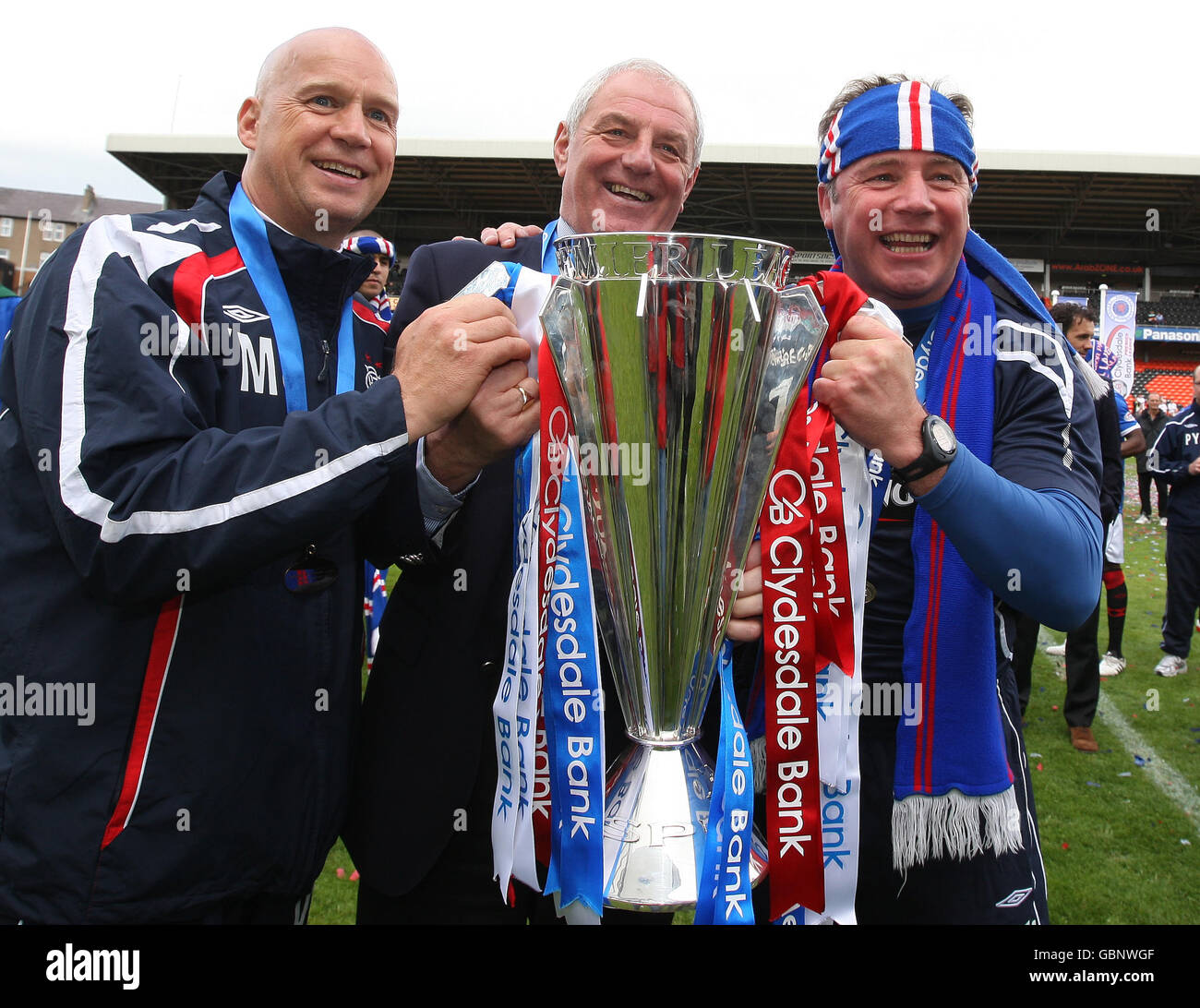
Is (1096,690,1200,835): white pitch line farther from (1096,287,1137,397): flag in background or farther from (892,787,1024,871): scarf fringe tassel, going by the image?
(1096,287,1137,397): flag in background

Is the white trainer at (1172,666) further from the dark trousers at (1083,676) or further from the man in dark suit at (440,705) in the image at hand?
the man in dark suit at (440,705)

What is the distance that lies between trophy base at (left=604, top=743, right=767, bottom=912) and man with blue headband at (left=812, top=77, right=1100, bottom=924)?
427mm

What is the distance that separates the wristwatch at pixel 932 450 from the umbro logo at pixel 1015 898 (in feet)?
2.83

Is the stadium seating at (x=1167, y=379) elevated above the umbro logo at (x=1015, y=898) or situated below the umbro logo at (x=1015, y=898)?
above

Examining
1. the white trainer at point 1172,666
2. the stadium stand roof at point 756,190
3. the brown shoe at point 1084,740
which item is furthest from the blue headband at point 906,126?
the stadium stand roof at point 756,190

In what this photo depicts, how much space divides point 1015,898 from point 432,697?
1.17 meters

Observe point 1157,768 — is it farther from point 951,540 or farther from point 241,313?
point 241,313

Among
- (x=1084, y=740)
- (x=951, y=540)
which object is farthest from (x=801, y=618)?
(x=1084, y=740)

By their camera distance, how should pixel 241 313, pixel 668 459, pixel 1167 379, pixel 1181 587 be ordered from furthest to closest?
pixel 1167 379 < pixel 1181 587 < pixel 241 313 < pixel 668 459

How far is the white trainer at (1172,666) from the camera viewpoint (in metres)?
6.86

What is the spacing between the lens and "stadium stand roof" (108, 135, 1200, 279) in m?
24.2

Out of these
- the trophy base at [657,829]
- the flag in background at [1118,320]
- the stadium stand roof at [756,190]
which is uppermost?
the stadium stand roof at [756,190]

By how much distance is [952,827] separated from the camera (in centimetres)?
154
